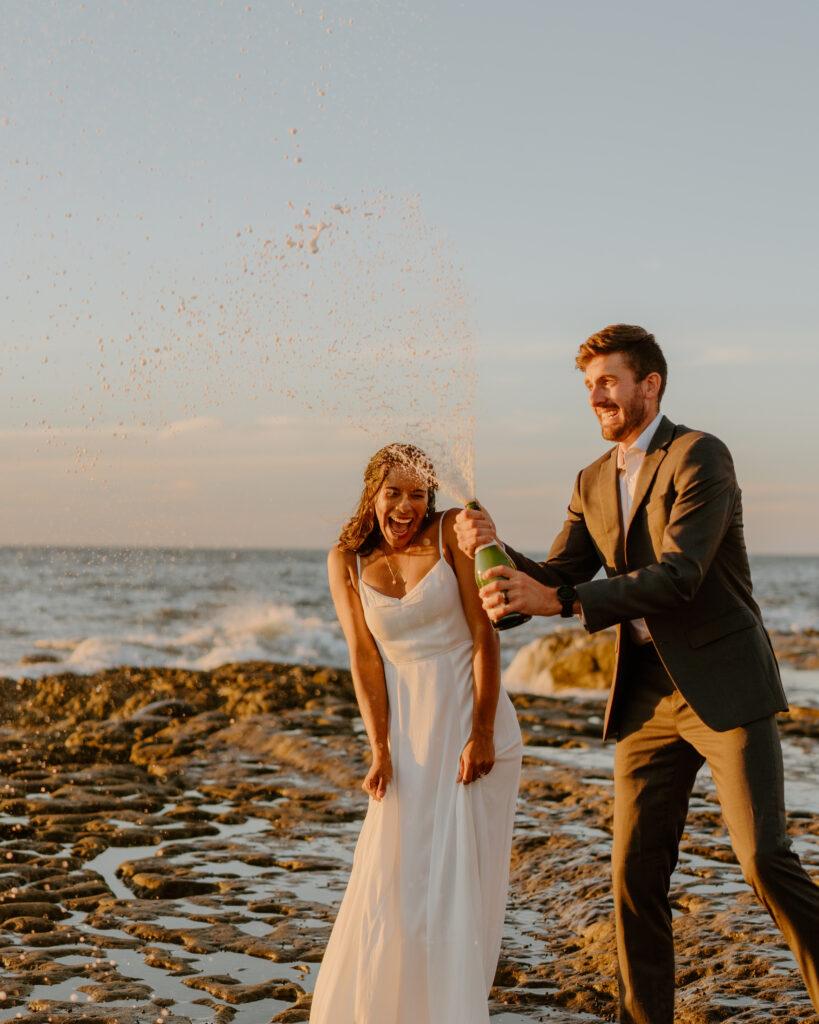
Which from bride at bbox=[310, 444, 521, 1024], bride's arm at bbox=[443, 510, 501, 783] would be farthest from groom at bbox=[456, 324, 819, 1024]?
bride at bbox=[310, 444, 521, 1024]

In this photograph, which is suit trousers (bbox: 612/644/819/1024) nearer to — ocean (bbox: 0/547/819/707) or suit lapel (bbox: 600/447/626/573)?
suit lapel (bbox: 600/447/626/573)

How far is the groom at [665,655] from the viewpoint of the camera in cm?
379

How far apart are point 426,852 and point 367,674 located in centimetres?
72

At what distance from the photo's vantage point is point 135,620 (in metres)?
34.3

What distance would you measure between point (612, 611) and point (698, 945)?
261 cm

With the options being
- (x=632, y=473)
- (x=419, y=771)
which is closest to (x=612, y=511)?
(x=632, y=473)

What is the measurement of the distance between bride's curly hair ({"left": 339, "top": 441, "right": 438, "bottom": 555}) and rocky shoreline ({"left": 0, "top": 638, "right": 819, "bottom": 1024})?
2079mm

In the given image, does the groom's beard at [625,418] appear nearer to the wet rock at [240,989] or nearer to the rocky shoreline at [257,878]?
the rocky shoreline at [257,878]

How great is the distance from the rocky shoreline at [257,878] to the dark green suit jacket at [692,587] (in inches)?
63.1

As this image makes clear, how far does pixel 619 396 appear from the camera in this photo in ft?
13.9

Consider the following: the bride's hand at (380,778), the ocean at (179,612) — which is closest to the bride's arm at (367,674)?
the bride's hand at (380,778)

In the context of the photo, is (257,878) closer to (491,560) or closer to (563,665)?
(491,560)

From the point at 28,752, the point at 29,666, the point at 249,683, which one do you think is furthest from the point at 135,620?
the point at 28,752

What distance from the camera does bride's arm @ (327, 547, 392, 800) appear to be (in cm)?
439
